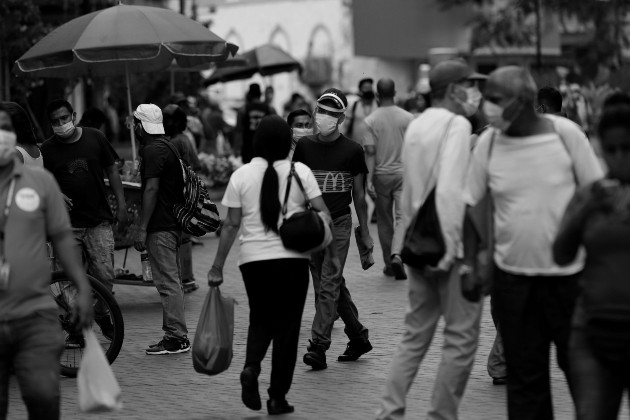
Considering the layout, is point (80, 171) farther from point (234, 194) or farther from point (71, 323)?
point (234, 194)

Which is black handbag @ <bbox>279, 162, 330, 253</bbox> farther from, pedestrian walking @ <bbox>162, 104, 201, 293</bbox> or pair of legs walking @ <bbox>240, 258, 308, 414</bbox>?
pedestrian walking @ <bbox>162, 104, 201, 293</bbox>

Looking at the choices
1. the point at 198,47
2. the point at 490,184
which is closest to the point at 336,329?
the point at 198,47

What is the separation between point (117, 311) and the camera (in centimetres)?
901

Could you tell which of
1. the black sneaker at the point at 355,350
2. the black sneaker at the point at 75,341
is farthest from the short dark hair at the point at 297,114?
the black sneaker at the point at 75,341

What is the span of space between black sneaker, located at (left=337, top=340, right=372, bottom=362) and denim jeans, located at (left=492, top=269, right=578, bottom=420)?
3.21 m

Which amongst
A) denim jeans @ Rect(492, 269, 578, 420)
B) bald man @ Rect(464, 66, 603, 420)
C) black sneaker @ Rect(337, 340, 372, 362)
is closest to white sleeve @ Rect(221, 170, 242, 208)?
bald man @ Rect(464, 66, 603, 420)

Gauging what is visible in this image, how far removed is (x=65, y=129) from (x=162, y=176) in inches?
30.6

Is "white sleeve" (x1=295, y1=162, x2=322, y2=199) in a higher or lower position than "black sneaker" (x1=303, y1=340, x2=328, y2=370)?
higher

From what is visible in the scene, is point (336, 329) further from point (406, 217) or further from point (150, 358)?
point (406, 217)

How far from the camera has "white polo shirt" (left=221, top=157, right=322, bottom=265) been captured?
765 centimetres

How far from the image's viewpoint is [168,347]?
10117mm

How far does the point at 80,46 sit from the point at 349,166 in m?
4.14

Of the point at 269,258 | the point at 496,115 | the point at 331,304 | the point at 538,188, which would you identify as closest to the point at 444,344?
the point at 538,188

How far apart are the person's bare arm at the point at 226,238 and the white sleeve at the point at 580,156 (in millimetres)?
2110
